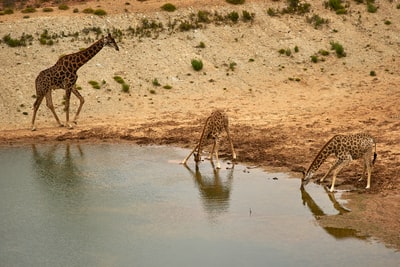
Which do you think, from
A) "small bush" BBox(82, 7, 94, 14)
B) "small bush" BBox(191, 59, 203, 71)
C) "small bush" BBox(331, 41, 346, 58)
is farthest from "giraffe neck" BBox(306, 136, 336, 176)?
"small bush" BBox(82, 7, 94, 14)

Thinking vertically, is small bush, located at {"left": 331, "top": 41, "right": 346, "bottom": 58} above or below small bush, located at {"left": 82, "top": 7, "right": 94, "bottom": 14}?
below

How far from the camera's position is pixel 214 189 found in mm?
21500

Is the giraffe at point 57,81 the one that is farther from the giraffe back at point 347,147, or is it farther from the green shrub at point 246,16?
the green shrub at point 246,16

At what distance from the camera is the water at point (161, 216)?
55.2 feet

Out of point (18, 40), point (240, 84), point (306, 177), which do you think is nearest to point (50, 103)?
point (18, 40)

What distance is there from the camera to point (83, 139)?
89.7 ft

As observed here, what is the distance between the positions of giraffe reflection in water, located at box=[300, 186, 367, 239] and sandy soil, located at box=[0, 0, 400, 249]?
305 millimetres

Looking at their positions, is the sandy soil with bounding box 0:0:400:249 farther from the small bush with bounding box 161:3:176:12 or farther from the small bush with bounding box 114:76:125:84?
the small bush with bounding box 161:3:176:12

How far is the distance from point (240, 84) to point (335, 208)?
14973 millimetres

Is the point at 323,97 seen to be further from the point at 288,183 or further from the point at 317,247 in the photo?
the point at 317,247

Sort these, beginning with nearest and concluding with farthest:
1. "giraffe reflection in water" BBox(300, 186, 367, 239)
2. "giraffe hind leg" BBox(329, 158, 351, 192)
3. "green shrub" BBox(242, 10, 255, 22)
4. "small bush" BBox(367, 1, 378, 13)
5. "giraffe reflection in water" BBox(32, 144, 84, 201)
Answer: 1. "giraffe reflection in water" BBox(300, 186, 367, 239)
2. "giraffe hind leg" BBox(329, 158, 351, 192)
3. "giraffe reflection in water" BBox(32, 144, 84, 201)
4. "green shrub" BBox(242, 10, 255, 22)
5. "small bush" BBox(367, 1, 378, 13)

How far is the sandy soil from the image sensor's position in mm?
25688

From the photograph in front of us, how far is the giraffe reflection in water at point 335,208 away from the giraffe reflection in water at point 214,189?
2011mm

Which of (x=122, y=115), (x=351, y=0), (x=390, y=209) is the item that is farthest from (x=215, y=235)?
(x=351, y=0)
